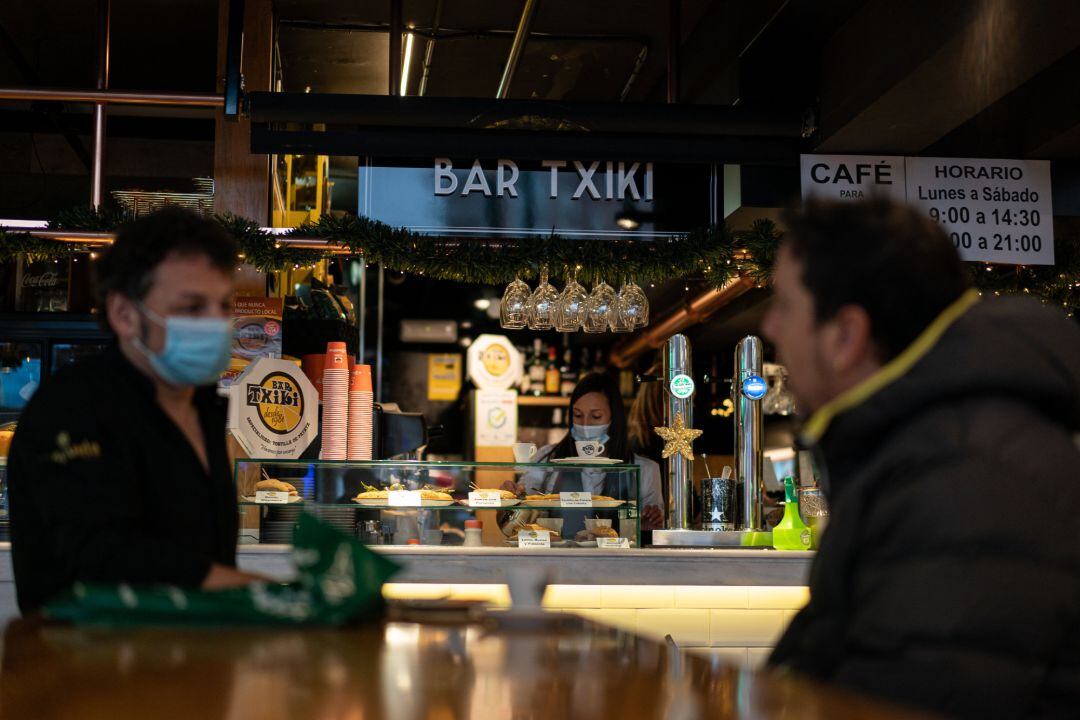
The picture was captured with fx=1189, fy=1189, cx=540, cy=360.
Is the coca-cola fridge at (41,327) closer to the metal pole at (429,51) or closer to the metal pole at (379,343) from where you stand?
the metal pole at (429,51)

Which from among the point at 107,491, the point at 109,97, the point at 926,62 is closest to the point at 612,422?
the point at 926,62

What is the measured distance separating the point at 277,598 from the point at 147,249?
27.6 inches

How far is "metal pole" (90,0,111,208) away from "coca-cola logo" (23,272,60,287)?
2.04 meters

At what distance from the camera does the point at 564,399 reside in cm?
1077

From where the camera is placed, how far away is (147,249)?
6.94 feet

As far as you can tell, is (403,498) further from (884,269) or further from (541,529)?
(884,269)

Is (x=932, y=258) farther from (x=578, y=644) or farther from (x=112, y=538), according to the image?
(x=112, y=538)

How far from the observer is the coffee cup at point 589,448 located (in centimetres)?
523

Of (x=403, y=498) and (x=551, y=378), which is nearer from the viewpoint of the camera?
(x=403, y=498)

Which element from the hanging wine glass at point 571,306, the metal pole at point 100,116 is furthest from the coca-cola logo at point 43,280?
the hanging wine glass at point 571,306

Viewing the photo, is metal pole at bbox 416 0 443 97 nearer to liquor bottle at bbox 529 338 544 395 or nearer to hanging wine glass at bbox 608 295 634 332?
hanging wine glass at bbox 608 295 634 332

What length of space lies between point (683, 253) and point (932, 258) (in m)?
3.13

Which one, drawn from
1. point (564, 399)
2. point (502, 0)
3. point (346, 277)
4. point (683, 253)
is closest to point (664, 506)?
point (683, 253)

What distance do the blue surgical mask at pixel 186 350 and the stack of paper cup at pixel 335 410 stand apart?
2572mm
